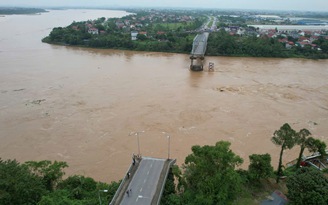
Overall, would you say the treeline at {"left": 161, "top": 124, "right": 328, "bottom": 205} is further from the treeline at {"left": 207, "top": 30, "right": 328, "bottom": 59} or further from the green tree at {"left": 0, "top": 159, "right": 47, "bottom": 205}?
the treeline at {"left": 207, "top": 30, "right": 328, "bottom": 59}

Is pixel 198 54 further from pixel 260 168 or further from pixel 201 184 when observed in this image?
pixel 201 184

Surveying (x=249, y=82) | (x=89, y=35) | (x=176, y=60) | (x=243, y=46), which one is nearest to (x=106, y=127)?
(x=249, y=82)

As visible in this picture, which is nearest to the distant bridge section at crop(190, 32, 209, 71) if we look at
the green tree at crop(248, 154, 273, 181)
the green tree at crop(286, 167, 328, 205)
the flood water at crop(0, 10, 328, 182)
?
the flood water at crop(0, 10, 328, 182)

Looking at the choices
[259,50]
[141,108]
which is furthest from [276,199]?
[259,50]

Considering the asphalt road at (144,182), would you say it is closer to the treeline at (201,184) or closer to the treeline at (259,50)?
the treeline at (201,184)

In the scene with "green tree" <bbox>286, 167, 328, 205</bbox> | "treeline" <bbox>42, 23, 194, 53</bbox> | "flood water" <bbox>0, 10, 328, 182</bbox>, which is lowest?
"flood water" <bbox>0, 10, 328, 182</bbox>

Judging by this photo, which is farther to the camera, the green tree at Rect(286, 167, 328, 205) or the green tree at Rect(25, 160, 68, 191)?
the green tree at Rect(25, 160, 68, 191)
